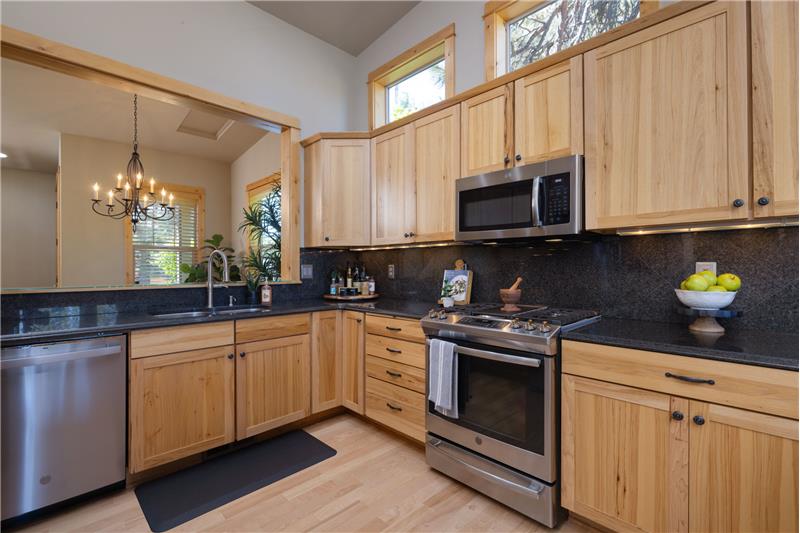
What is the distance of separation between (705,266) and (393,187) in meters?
1.96

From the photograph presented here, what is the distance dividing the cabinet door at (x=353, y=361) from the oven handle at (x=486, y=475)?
725mm

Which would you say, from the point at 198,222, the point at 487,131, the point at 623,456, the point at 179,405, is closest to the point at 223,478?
the point at 179,405

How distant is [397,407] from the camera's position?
2.33 m

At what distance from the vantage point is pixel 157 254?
4902 millimetres

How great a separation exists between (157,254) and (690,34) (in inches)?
226

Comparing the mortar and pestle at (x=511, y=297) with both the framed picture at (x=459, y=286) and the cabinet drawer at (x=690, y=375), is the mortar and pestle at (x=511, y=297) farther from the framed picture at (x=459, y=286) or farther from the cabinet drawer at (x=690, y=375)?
the cabinet drawer at (x=690, y=375)

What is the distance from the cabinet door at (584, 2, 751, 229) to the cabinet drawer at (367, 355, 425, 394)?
1.30 meters

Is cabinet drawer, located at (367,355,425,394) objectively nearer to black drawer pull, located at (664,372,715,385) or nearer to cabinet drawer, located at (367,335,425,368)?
cabinet drawer, located at (367,335,425,368)

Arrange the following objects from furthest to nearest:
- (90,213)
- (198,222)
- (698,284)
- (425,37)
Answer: (198,222), (90,213), (425,37), (698,284)

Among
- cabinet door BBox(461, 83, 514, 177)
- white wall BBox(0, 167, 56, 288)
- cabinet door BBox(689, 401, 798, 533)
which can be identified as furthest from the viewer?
white wall BBox(0, 167, 56, 288)

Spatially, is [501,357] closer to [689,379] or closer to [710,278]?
[689,379]

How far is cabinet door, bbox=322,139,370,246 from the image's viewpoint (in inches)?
117

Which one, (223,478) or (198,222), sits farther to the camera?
(198,222)

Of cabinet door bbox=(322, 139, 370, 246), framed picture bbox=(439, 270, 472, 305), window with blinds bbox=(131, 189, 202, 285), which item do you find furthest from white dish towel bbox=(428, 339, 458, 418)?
window with blinds bbox=(131, 189, 202, 285)
